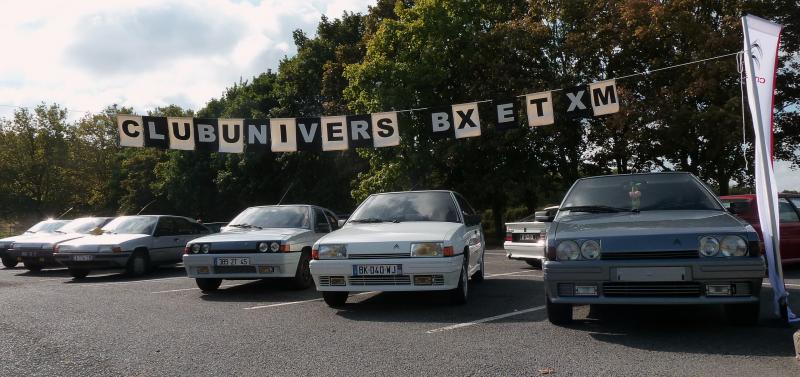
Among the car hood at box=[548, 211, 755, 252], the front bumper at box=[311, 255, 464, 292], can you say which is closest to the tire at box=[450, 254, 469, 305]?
the front bumper at box=[311, 255, 464, 292]

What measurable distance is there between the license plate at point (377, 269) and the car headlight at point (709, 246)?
10.0 ft

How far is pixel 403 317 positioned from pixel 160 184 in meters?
45.1

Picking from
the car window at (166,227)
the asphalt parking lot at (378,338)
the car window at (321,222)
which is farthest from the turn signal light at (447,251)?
the car window at (166,227)

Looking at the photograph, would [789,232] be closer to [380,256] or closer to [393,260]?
[393,260]

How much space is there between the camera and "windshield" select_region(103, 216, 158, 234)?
13648 millimetres

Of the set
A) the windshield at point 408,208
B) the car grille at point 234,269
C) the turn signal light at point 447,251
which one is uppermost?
the windshield at point 408,208

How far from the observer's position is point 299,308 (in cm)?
758

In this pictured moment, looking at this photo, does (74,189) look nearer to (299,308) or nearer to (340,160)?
(340,160)

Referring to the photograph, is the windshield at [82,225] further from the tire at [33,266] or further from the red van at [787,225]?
the red van at [787,225]

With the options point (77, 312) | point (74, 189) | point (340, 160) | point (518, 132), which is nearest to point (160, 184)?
point (74, 189)

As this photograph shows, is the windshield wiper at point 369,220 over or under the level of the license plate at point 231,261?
over

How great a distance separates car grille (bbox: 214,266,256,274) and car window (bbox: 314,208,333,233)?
1.47 meters

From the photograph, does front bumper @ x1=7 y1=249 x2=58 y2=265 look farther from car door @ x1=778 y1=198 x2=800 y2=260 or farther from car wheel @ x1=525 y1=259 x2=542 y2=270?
car door @ x1=778 y1=198 x2=800 y2=260

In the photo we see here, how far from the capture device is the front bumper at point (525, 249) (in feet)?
37.0
